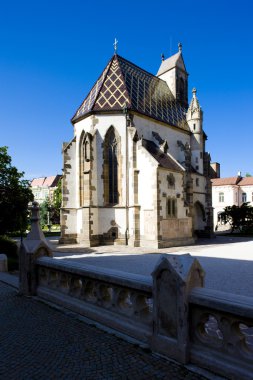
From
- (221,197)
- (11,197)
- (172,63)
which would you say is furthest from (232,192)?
(11,197)

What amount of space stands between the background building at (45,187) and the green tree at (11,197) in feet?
179

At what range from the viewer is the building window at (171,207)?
20202mm

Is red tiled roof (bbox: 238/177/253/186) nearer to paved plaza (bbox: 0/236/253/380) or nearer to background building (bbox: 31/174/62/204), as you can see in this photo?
background building (bbox: 31/174/62/204)

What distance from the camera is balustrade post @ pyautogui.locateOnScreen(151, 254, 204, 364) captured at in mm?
3254

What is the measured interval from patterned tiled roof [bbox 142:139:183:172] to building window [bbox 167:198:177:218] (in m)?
2.27

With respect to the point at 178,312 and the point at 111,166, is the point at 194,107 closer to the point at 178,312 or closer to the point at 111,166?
the point at 111,166

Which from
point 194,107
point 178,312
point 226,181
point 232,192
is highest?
point 194,107

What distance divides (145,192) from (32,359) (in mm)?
16297

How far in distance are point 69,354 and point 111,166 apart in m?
17.7

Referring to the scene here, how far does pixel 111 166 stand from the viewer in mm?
20828

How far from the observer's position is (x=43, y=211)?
5056 cm

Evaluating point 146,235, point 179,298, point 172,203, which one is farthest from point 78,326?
point 172,203

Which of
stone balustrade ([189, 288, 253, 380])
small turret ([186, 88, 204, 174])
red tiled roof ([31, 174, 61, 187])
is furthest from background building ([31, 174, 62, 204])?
stone balustrade ([189, 288, 253, 380])

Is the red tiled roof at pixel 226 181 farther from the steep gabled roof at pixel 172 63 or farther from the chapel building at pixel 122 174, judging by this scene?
the chapel building at pixel 122 174
